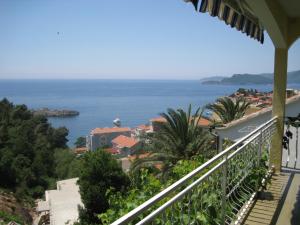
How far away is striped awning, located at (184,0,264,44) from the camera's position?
287 cm

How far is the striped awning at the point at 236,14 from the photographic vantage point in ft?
9.42

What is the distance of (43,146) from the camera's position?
50.4 meters

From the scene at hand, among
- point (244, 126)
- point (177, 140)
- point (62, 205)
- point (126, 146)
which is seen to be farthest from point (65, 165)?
point (244, 126)

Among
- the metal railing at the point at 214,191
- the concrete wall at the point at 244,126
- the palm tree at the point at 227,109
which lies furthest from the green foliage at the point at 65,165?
the metal railing at the point at 214,191

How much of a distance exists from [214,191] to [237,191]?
37.4 inches

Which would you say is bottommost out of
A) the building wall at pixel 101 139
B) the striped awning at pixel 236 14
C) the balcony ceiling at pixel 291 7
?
the building wall at pixel 101 139

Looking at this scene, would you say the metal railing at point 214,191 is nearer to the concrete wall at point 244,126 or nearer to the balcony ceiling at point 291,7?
the balcony ceiling at point 291,7

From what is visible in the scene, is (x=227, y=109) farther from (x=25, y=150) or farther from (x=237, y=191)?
(x=25, y=150)

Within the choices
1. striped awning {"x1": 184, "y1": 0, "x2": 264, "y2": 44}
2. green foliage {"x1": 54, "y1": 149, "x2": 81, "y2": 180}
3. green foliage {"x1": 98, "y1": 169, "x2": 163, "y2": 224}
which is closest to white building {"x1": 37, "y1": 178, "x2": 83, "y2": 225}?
green foliage {"x1": 54, "y1": 149, "x2": 81, "y2": 180}

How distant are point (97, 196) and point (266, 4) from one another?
18114 mm

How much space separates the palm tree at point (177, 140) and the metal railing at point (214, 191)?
9.30m

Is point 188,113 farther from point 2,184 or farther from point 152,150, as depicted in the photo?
point 2,184

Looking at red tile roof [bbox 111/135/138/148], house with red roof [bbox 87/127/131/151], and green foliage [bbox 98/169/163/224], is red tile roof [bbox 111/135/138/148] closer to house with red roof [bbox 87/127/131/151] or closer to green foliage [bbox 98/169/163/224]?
house with red roof [bbox 87/127/131/151]

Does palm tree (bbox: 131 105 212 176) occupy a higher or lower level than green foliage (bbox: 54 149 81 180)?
higher
